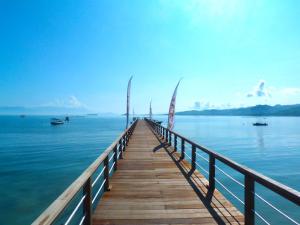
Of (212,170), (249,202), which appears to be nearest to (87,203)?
(249,202)

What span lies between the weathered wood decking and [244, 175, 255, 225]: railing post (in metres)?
0.45

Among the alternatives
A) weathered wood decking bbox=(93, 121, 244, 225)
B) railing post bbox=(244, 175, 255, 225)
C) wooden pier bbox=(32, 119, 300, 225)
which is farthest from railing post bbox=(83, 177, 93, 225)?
railing post bbox=(244, 175, 255, 225)

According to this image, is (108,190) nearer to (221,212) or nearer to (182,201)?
(182,201)

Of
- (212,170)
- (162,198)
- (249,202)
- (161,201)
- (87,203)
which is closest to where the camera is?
(249,202)

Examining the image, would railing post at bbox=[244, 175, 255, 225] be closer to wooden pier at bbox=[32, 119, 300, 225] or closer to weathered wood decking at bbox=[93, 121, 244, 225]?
wooden pier at bbox=[32, 119, 300, 225]

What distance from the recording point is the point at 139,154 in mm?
11641

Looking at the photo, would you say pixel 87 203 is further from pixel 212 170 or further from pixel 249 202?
pixel 212 170

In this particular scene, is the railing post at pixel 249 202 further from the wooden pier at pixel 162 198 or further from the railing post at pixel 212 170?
the railing post at pixel 212 170

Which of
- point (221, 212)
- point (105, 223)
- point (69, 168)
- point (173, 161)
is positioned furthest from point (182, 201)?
point (69, 168)

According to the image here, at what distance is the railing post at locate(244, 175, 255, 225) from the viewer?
3660 millimetres

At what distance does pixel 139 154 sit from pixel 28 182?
27.7ft

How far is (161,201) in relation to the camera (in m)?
5.32

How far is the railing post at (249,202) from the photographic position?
366 centimetres

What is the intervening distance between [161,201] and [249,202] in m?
2.10
